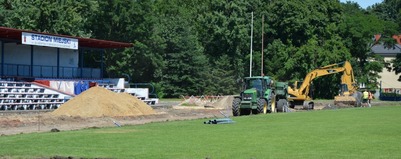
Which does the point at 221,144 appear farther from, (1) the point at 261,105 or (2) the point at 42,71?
(2) the point at 42,71

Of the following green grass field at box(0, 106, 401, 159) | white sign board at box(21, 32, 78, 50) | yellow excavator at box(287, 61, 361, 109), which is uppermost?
white sign board at box(21, 32, 78, 50)

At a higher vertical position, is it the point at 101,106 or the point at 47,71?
the point at 47,71

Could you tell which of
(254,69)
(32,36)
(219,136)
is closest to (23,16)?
(32,36)

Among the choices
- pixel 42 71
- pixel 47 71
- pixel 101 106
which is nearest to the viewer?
pixel 101 106

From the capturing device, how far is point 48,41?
5562 cm

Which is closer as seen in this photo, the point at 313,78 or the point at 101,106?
the point at 101,106

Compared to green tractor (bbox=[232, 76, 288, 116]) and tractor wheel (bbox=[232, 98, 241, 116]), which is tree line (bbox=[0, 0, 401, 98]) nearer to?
green tractor (bbox=[232, 76, 288, 116])

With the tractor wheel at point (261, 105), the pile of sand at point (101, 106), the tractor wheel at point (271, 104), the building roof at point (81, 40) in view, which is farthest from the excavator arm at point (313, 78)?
A: the pile of sand at point (101, 106)

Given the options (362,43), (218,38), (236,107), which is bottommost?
(236,107)

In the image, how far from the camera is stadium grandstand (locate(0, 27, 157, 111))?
49.2 meters

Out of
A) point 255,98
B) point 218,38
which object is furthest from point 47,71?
point 218,38

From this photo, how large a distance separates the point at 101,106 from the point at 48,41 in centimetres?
1490

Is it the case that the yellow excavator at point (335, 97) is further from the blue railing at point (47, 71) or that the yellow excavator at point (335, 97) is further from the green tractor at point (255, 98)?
the blue railing at point (47, 71)

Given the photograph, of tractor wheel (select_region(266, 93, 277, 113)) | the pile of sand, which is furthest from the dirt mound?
the pile of sand
